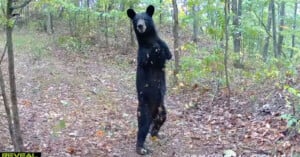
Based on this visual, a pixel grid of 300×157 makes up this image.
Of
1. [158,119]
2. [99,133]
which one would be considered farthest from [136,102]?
[158,119]

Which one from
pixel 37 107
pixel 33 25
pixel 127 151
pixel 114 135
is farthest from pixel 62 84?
pixel 33 25

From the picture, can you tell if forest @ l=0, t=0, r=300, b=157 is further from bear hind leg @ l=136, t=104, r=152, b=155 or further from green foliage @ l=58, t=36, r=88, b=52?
green foliage @ l=58, t=36, r=88, b=52

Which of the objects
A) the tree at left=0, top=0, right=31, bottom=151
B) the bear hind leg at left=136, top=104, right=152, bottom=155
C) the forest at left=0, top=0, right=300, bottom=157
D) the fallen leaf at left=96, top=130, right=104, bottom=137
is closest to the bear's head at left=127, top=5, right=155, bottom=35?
the bear hind leg at left=136, top=104, right=152, bottom=155

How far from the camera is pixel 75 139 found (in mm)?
7027

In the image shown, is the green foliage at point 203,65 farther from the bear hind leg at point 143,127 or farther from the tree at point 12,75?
the tree at point 12,75

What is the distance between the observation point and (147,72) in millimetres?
6340

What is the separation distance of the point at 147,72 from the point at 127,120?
7.65ft

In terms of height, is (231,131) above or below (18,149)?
below

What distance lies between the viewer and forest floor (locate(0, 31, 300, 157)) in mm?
6188

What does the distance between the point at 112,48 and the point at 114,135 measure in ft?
39.0

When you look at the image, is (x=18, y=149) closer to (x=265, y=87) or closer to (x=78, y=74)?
(x=265, y=87)

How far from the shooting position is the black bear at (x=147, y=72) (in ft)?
20.4

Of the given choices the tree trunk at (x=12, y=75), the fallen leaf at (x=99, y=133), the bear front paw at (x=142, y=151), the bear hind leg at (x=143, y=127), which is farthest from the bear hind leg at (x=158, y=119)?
the tree trunk at (x=12, y=75)

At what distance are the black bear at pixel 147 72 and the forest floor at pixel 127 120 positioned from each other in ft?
1.52
